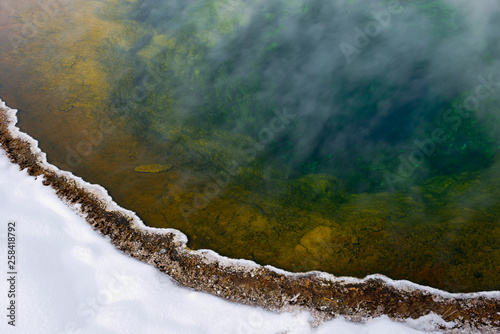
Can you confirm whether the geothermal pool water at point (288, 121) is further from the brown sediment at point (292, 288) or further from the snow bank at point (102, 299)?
the snow bank at point (102, 299)

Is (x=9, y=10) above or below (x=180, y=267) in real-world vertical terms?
above

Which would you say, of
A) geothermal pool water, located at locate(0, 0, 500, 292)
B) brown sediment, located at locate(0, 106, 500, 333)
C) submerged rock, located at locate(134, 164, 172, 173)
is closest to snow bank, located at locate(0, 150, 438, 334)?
brown sediment, located at locate(0, 106, 500, 333)

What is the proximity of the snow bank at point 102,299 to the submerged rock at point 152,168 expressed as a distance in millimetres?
1372

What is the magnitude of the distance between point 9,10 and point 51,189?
26.8 ft

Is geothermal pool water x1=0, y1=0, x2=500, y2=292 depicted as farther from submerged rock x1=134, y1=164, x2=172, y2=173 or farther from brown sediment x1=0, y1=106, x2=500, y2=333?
brown sediment x1=0, y1=106, x2=500, y2=333

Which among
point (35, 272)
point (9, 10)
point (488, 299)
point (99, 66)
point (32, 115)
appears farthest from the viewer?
point (9, 10)

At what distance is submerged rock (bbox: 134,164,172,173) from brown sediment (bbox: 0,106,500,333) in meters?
0.95

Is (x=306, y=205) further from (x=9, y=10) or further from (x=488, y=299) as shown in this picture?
(x=9, y=10)

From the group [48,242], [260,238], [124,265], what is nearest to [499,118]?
[260,238]

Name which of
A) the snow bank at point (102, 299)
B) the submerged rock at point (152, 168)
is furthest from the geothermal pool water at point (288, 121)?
the snow bank at point (102, 299)

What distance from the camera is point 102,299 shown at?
144 inches

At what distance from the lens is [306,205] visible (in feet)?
15.6

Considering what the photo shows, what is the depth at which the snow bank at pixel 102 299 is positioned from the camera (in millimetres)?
3467

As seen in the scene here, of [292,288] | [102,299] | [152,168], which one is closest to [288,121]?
[152,168]
